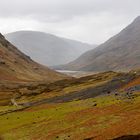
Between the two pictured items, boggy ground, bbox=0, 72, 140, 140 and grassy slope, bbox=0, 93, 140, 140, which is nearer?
boggy ground, bbox=0, 72, 140, 140

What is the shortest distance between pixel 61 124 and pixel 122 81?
70436 mm

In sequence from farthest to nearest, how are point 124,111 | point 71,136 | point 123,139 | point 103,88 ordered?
point 103,88 → point 124,111 → point 71,136 → point 123,139

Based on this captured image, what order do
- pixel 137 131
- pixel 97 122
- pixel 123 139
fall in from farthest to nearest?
pixel 97 122, pixel 137 131, pixel 123 139

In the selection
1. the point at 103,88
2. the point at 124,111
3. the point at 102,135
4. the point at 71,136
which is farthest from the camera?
the point at 103,88

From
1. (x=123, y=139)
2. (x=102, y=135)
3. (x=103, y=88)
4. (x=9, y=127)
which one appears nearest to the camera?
(x=123, y=139)

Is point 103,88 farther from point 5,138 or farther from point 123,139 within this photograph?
point 123,139

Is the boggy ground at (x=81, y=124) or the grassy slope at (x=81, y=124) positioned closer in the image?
the boggy ground at (x=81, y=124)

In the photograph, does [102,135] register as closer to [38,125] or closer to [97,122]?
[97,122]

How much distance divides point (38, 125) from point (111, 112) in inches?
569

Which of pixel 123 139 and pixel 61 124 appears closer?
pixel 123 139

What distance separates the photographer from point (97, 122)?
210ft

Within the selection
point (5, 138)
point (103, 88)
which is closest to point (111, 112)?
point (5, 138)

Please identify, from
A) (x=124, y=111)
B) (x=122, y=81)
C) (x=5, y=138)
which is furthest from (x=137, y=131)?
(x=122, y=81)

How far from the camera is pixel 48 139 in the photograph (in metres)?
58.2
